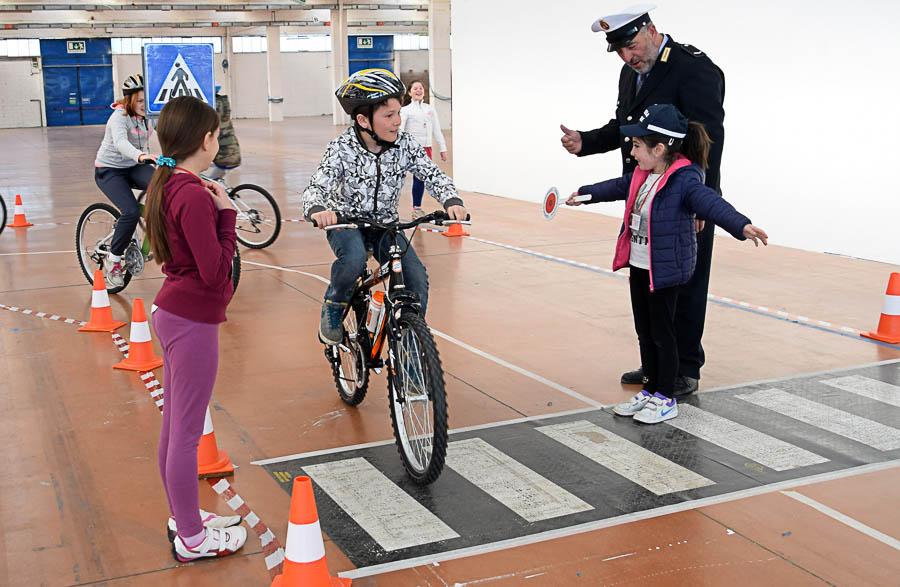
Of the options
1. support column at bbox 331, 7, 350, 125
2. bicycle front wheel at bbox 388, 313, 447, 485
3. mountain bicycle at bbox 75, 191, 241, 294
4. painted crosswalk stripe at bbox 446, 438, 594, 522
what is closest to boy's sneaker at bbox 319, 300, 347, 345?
bicycle front wheel at bbox 388, 313, 447, 485

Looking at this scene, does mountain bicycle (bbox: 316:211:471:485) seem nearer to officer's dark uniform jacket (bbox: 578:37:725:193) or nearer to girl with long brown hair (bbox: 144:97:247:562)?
girl with long brown hair (bbox: 144:97:247:562)

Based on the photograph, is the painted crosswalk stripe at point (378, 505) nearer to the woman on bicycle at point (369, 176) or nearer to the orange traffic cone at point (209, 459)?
the orange traffic cone at point (209, 459)

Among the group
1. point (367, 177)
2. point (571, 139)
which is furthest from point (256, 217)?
point (367, 177)

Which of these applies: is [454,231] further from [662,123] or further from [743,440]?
[743,440]

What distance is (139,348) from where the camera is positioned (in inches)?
262

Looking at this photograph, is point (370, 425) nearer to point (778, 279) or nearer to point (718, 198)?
point (718, 198)

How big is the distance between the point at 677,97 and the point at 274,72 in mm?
43108

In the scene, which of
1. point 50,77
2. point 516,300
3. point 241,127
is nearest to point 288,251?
point 516,300

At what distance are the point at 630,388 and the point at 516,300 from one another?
8.69ft

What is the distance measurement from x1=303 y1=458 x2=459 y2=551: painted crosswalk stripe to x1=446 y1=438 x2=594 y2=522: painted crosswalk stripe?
377 mm

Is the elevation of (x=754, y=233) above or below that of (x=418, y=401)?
above

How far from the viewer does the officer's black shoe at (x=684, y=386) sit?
597cm

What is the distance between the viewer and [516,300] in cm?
872

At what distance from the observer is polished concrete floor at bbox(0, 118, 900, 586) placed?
3.89m
